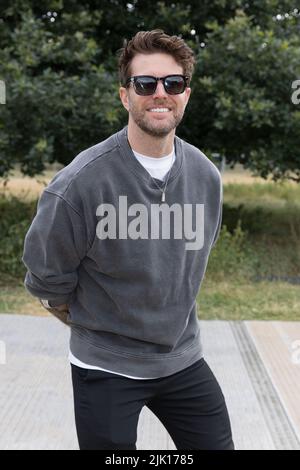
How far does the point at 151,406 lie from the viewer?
2.23 meters

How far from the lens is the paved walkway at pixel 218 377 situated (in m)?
3.35

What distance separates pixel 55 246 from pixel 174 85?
0.60 metres

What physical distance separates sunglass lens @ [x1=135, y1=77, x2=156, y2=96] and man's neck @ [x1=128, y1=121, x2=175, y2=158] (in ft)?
0.36

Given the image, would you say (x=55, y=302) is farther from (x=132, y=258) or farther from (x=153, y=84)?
(x=153, y=84)

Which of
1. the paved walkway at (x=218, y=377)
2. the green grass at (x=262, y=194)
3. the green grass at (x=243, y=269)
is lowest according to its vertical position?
the green grass at (x=262, y=194)

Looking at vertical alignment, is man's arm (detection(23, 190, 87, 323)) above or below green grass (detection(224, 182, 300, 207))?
above

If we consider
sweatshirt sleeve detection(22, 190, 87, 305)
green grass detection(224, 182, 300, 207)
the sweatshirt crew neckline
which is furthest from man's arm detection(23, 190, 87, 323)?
green grass detection(224, 182, 300, 207)

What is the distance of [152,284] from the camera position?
2.05 m

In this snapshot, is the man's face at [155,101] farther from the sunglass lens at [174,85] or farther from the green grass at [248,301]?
the green grass at [248,301]

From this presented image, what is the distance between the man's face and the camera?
6.66ft

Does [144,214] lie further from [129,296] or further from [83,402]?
[83,402]

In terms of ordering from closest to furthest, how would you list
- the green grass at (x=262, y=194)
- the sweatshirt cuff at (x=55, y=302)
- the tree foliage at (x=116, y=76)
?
the sweatshirt cuff at (x=55, y=302) → the tree foliage at (x=116, y=76) → the green grass at (x=262, y=194)

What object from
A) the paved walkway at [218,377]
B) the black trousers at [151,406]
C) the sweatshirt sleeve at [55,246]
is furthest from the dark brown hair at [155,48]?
the paved walkway at [218,377]

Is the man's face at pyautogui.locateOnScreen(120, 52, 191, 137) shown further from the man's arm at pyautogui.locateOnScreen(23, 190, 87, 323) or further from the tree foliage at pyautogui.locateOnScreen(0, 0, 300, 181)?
the tree foliage at pyautogui.locateOnScreen(0, 0, 300, 181)
